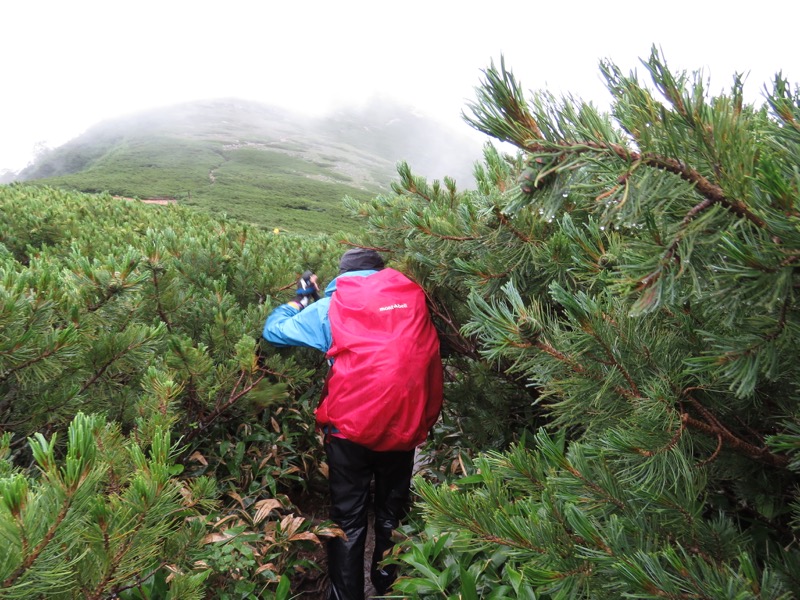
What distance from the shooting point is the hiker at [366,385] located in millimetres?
2711

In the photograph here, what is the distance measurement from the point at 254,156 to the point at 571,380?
9193cm

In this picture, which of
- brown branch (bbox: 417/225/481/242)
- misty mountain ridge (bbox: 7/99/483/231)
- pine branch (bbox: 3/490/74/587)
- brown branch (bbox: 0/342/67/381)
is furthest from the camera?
misty mountain ridge (bbox: 7/99/483/231)

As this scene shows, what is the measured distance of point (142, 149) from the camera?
79.9m

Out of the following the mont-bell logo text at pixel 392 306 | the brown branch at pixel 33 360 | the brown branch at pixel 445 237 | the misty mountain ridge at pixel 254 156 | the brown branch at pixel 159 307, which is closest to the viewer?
the brown branch at pixel 33 360

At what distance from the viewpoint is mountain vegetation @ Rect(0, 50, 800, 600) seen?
0.71 m

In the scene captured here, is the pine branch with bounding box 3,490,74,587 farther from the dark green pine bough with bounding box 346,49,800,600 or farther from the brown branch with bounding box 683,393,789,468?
the brown branch with bounding box 683,393,789,468

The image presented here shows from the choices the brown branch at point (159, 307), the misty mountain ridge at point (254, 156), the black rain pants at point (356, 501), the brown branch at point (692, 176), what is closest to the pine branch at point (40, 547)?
the brown branch at point (692, 176)

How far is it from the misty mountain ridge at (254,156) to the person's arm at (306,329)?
416 centimetres

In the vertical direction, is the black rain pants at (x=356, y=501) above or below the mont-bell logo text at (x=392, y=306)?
below

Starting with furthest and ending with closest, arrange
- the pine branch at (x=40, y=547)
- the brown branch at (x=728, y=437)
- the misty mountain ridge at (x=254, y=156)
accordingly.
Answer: the misty mountain ridge at (x=254, y=156) → the brown branch at (x=728, y=437) → the pine branch at (x=40, y=547)

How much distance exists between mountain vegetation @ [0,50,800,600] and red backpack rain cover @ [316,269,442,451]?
1.23 feet

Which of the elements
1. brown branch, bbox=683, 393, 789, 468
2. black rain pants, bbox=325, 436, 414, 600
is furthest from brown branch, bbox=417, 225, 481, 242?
black rain pants, bbox=325, 436, 414, 600

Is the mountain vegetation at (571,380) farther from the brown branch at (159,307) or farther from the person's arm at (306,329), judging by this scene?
the person's arm at (306,329)

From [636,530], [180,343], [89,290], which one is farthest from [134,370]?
[636,530]
